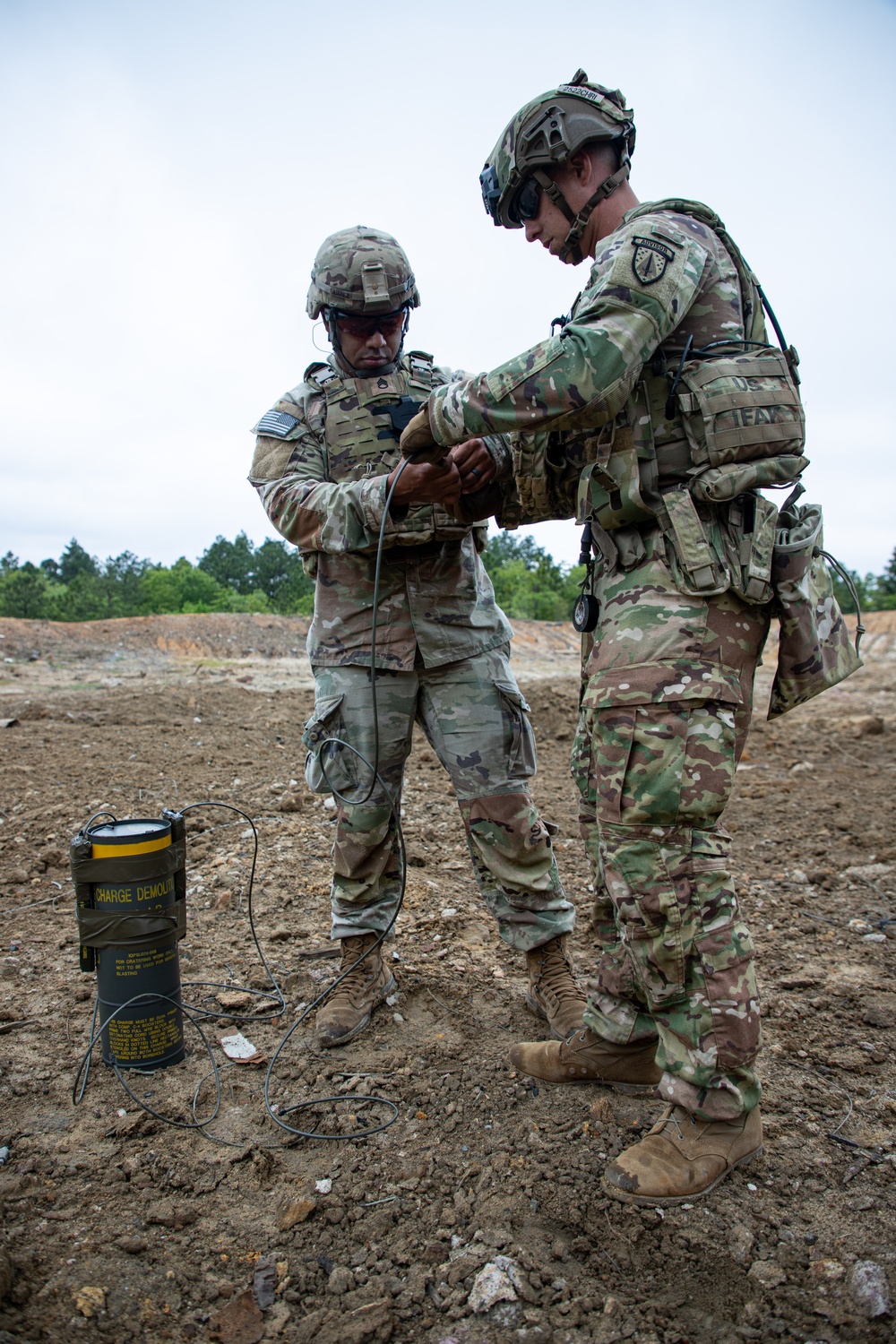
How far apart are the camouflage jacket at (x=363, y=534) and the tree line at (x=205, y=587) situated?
21.8m

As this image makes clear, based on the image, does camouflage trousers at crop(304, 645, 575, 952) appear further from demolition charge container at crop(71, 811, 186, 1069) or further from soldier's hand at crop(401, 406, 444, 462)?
soldier's hand at crop(401, 406, 444, 462)

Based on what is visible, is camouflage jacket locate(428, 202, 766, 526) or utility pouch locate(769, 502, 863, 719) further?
utility pouch locate(769, 502, 863, 719)

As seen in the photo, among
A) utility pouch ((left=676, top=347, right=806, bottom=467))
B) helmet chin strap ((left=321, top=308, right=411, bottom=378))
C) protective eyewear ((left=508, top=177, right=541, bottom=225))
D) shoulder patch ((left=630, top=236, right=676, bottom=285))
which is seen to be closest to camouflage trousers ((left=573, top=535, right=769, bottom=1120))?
utility pouch ((left=676, top=347, right=806, bottom=467))

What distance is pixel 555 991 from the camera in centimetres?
288

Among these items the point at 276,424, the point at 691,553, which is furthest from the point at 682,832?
the point at 276,424

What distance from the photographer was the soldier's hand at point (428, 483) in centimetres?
265

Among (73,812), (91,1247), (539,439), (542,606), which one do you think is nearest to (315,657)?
(539,439)

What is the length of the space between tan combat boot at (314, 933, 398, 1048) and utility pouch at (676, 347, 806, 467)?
1.97m

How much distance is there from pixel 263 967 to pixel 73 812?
7.60ft

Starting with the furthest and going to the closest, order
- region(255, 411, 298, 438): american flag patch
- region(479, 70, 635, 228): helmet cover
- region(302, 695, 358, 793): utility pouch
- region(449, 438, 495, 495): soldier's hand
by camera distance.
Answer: region(255, 411, 298, 438): american flag patch < region(302, 695, 358, 793): utility pouch < region(449, 438, 495, 495): soldier's hand < region(479, 70, 635, 228): helmet cover

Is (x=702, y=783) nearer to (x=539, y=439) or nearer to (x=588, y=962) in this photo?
(x=539, y=439)

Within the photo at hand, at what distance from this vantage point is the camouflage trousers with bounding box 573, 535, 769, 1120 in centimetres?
203

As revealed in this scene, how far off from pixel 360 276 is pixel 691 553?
1697 millimetres

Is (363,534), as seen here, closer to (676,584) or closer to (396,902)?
(676,584)
